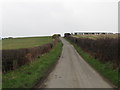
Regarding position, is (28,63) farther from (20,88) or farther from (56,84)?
(20,88)

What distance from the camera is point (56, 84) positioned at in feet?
41.6

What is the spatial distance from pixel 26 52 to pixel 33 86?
10.4m

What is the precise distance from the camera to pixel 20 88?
10.9 meters

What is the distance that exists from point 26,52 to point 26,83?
9.88 metres

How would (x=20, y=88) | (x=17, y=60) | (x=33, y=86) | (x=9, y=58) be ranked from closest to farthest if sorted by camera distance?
1. (x=20, y=88)
2. (x=33, y=86)
3. (x=9, y=58)
4. (x=17, y=60)

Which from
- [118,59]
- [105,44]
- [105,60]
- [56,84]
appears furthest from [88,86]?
[105,44]

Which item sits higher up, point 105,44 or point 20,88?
point 105,44

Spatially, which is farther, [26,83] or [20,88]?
[26,83]

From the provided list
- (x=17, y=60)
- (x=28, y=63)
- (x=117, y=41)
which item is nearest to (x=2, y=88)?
(x=17, y=60)

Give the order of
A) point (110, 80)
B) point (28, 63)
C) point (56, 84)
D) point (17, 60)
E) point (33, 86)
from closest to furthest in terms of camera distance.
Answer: point (33, 86), point (56, 84), point (110, 80), point (17, 60), point (28, 63)

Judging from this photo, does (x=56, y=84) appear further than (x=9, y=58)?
No

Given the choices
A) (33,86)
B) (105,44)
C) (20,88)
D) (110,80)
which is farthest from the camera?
(105,44)

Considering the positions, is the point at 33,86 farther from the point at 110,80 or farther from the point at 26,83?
the point at 110,80

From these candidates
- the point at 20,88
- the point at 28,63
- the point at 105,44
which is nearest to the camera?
the point at 20,88
